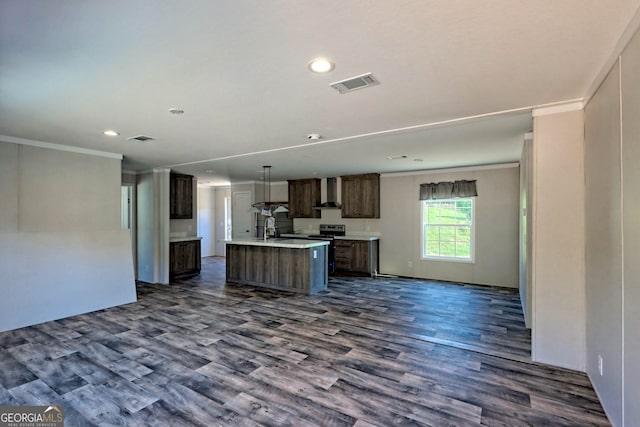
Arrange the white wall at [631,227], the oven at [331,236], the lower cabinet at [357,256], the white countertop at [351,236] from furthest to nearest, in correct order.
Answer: the oven at [331,236] → the white countertop at [351,236] → the lower cabinet at [357,256] → the white wall at [631,227]

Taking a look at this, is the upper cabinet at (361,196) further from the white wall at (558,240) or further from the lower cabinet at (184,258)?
the white wall at (558,240)

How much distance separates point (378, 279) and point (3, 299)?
608 centimetres

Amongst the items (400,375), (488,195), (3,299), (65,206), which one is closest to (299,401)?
(400,375)

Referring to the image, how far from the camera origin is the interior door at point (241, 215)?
9414 mm

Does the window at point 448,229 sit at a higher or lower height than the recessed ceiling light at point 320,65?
lower

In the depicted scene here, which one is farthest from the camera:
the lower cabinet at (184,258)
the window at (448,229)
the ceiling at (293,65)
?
the lower cabinet at (184,258)

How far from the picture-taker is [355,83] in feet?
7.87

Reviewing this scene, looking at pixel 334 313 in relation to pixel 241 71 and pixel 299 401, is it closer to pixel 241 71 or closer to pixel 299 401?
pixel 299 401

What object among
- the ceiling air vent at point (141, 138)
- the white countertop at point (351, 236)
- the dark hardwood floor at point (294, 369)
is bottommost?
the dark hardwood floor at point (294, 369)

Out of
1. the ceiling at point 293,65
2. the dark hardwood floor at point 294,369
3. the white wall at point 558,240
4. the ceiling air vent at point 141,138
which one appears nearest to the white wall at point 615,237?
the white wall at point 558,240

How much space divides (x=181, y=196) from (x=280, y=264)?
3.31 metres

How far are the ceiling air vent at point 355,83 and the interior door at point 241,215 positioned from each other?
7.23m

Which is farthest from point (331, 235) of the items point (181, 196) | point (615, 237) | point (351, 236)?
point (615, 237)

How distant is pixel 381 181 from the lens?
7.48m
